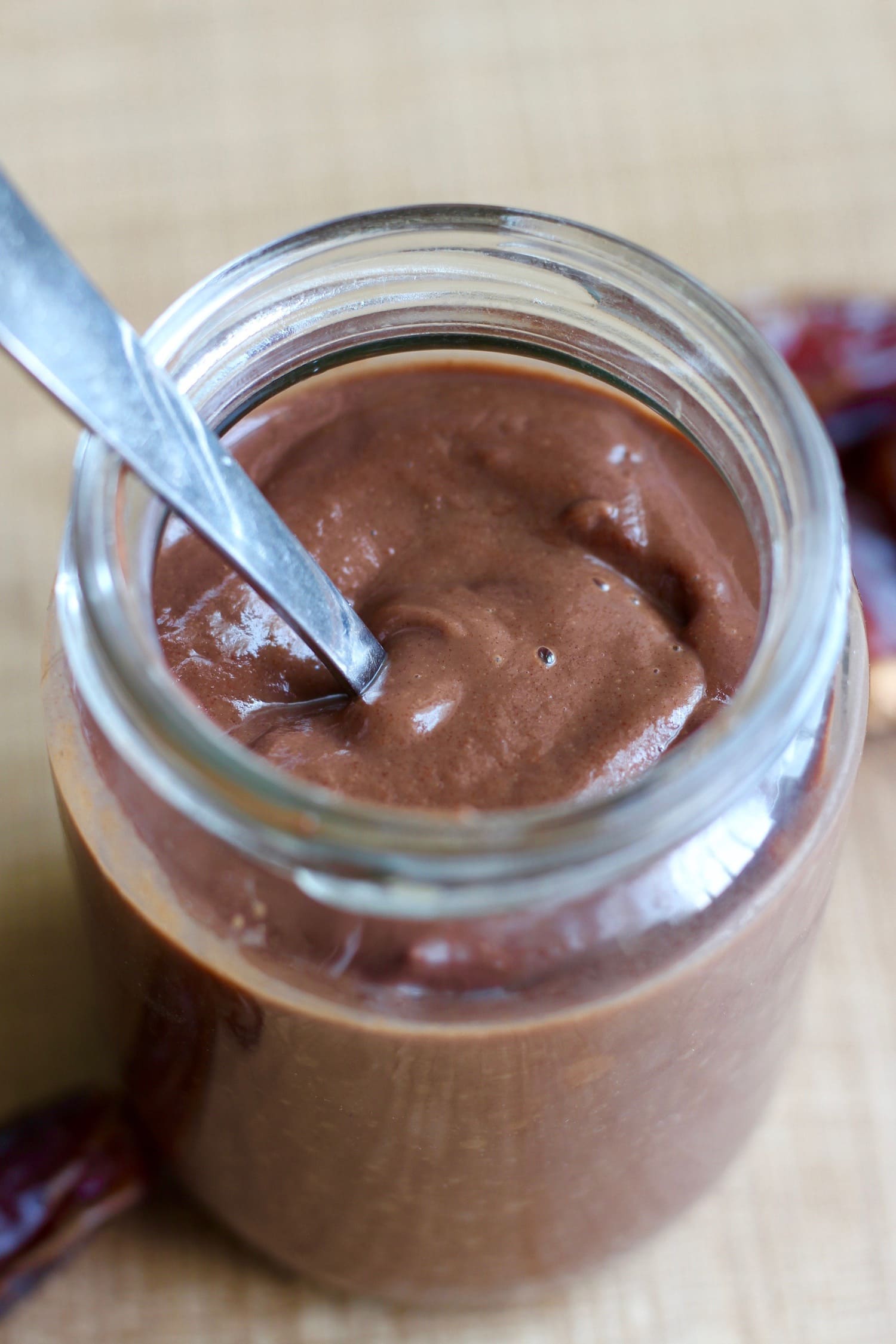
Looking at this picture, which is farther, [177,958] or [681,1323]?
[681,1323]

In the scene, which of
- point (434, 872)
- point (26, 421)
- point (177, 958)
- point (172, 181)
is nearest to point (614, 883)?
point (434, 872)

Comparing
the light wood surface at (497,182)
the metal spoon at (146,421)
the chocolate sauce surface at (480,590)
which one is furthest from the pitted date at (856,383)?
the metal spoon at (146,421)

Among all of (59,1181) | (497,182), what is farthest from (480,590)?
(497,182)

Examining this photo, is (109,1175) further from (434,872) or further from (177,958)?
(434,872)

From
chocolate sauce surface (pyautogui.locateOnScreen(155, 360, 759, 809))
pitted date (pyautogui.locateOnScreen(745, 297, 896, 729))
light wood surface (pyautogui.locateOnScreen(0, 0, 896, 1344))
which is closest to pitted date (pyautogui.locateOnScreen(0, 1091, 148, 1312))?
A: light wood surface (pyautogui.locateOnScreen(0, 0, 896, 1344))

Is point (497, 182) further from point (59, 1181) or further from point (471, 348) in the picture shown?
point (59, 1181)

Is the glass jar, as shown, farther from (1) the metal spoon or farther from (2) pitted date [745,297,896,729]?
(2) pitted date [745,297,896,729]
